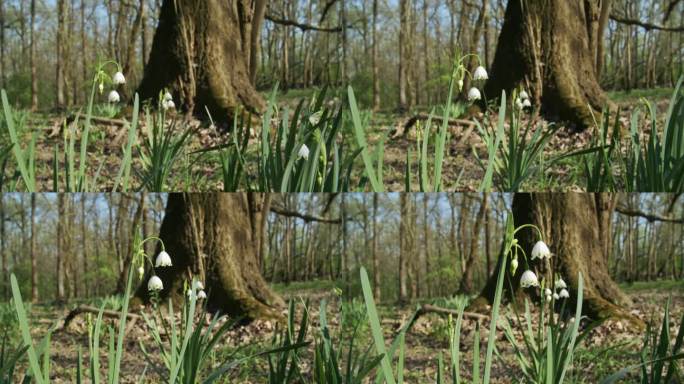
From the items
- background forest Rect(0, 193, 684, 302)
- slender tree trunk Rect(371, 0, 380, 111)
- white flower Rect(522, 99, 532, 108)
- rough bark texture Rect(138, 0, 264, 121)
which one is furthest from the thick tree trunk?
white flower Rect(522, 99, 532, 108)

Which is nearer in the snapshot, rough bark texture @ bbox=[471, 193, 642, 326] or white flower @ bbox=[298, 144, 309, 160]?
white flower @ bbox=[298, 144, 309, 160]

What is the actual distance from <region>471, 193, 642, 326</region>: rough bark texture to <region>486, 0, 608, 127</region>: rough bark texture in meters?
0.41

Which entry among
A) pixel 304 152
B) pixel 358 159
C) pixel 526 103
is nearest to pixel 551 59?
pixel 526 103

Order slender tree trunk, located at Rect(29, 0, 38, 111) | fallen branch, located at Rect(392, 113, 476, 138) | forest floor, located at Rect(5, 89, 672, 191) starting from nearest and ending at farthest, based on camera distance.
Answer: forest floor, located at Rect(5, 89, 672, 191), fallen branch, located at Rect(392, 113, 476, 138), slender tree trunk, located at Rect(29, 0, 38, 111)

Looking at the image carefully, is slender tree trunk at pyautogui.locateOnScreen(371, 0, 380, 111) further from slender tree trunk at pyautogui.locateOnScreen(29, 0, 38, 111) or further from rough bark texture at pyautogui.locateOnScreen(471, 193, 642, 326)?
slender tree trunk at pyautogui.locateOnScreen(29, 0, 38, 111)

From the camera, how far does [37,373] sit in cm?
149

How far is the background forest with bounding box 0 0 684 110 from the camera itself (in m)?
2.89

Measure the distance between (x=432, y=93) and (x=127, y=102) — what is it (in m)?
1.36

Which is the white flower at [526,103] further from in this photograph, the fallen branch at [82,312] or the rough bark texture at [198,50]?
the fallen branch at [82,312]

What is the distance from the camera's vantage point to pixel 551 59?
303cm

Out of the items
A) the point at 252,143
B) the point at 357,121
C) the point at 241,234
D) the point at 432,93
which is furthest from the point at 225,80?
the point at 357,121

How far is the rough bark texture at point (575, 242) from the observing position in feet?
8.95

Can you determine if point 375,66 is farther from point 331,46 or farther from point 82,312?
point 82,312

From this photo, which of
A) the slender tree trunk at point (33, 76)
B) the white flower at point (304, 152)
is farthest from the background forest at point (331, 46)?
the white flower at point (304, 152)
